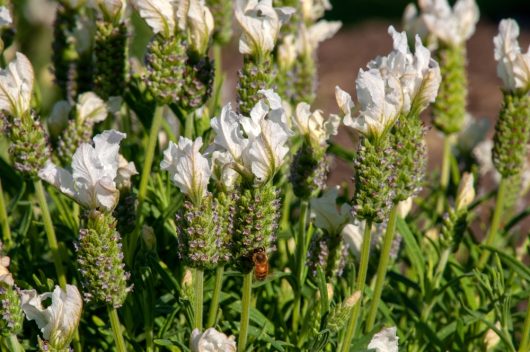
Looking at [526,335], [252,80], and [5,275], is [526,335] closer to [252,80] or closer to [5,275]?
[252,80]

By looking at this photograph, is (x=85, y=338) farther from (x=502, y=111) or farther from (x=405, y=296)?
(x=502, y=111)

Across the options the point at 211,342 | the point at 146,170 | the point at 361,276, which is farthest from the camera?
the point at 146,170

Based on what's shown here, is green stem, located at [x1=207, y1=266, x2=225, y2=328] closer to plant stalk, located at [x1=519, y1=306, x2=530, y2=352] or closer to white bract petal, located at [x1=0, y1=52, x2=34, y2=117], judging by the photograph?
white bract petal, located at [x1=0, y1=52, x2=34, y2=117]

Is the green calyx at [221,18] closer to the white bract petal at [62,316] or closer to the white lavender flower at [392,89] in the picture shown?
the white lavender flower at [392,89]

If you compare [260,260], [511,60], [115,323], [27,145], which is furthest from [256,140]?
[511,60]

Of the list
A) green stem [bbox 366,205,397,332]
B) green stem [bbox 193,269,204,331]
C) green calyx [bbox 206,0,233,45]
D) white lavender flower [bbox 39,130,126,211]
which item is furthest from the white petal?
green calyx [bbox 206,0,233,45]

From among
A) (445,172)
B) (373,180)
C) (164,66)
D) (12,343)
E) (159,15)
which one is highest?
(159,15)

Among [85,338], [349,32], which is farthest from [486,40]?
[85,338]
